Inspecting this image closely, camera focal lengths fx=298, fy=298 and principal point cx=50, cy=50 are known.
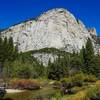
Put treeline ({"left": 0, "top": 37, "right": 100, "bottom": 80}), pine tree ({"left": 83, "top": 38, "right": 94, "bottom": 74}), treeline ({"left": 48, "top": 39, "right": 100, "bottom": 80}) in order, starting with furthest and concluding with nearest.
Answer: pine tree ({"left": 83, "top": 38, "right": 94, "bottom": 74})
treeline ({"left": 0, "top": 37, "right": 100, "bottom": 80})
treeline ({"left": 48, "top": 39, "right": 100, "bottom": 80})

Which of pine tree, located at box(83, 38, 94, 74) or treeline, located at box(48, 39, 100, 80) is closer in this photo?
treeline, located at box(48, 39, 100, 80)

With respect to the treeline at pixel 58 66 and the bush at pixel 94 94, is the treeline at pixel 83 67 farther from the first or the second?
the bush at pixel 94 94

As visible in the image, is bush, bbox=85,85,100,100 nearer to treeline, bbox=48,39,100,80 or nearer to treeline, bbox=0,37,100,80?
treeline, bbox=0,37,100,80

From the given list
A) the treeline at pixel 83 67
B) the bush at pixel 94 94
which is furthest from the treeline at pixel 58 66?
the bush at pixel 94 94

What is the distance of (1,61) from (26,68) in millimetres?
10270

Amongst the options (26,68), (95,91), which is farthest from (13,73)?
(95,91)

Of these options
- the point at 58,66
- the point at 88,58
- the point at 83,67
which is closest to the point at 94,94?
the point at 83,67

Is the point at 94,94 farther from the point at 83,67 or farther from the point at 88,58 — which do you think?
the point at 88,58

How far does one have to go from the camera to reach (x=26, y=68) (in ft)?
377

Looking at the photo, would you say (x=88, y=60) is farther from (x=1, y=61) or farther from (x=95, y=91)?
(x=95, y=91)

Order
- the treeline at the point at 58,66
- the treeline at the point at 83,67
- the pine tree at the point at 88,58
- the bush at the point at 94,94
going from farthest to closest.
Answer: the pine tree at the point at 88,58, the treeline at the point at 58,66, the treeline at the point at 83,67, the bush at the point at 94,94

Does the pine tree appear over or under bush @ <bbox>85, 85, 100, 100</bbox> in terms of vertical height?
over

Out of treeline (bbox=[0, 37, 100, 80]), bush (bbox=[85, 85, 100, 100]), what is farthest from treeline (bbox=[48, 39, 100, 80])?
bush (bbox=[85, 85, 100, 100])

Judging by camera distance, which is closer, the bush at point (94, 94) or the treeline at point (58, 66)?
the bush at point (94, 94)
